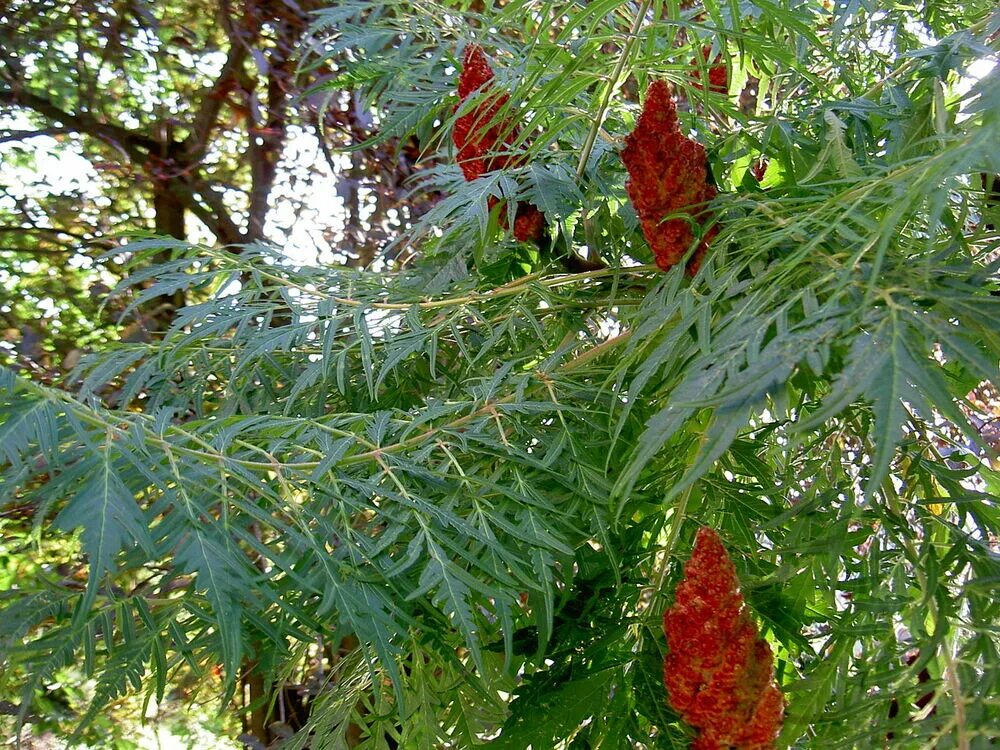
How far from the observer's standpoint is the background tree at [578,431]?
54 cm

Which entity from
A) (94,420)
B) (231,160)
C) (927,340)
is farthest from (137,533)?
(231,160)

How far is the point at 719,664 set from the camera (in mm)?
667

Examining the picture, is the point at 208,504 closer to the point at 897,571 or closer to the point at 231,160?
the point at 897,571

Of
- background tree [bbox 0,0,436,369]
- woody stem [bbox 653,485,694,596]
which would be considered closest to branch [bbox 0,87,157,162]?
background tree [bbox 0,0,436,369]

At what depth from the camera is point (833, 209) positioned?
2.06 feet

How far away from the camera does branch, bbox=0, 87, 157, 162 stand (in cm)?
176

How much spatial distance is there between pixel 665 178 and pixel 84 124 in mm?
1433

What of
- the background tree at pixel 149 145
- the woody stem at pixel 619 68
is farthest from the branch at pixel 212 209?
the woody stem at pixel 619 68

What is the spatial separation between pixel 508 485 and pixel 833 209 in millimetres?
292

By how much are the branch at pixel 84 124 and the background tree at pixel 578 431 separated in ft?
3.10

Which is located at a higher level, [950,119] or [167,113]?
[167,113]

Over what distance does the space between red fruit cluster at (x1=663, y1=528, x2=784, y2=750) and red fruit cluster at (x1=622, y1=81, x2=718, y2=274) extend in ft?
0.74

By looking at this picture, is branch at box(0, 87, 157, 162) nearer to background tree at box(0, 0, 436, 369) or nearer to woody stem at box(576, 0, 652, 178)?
background tree at box(0, 0, 436, 369)

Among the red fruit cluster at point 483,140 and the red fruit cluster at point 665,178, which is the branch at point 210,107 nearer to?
the red fruit cluster at point 483,140
